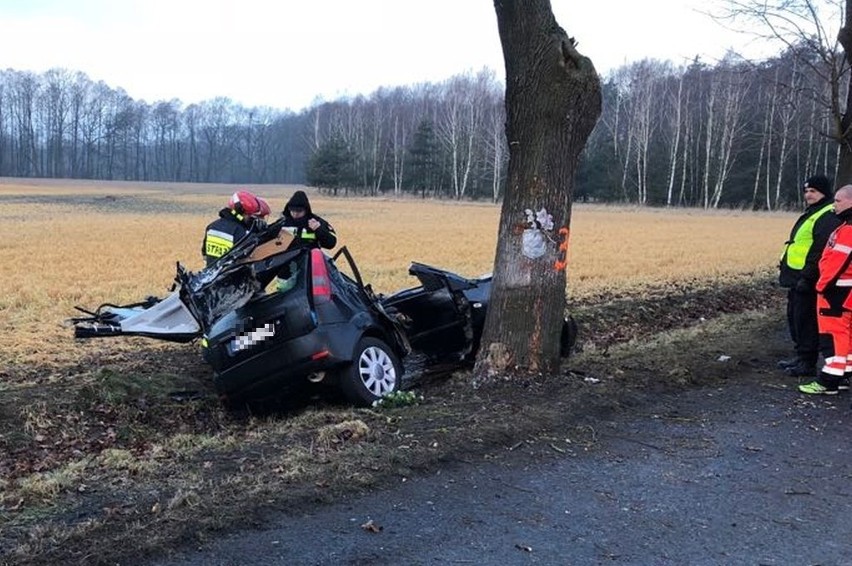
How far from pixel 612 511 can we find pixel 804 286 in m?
4.26

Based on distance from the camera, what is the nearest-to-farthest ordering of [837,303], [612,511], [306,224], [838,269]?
1. [612,511]
2. [838,269]
3. [837,303]
4. [306,224]

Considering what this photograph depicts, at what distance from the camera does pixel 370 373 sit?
607 cm

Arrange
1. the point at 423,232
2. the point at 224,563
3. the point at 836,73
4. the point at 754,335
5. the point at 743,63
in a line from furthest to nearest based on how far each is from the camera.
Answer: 1. the point at 423,232
2. the point at 743,63
3. the point at 836,73
4. the point at 754,335
5. the point at 224,563

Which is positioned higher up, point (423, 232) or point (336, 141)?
point (336, 141)

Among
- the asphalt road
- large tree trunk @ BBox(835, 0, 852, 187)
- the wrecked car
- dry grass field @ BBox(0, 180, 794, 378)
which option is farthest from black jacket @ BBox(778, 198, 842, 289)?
large tree trunk @ BBox(835, 0, 852, 187)

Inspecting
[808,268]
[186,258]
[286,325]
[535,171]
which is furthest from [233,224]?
[186,258]

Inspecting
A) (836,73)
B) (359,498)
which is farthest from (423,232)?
(359,498)

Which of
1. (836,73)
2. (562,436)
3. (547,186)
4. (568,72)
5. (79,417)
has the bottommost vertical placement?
(79,417)

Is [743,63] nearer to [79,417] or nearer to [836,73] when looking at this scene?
[836,73]

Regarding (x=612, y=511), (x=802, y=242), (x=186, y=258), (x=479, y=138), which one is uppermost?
(x=479, y=138)

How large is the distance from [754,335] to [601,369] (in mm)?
3402

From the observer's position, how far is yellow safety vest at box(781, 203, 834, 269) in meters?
7.05

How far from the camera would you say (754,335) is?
918 cm

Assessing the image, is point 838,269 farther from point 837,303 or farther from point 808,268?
point 808,268
